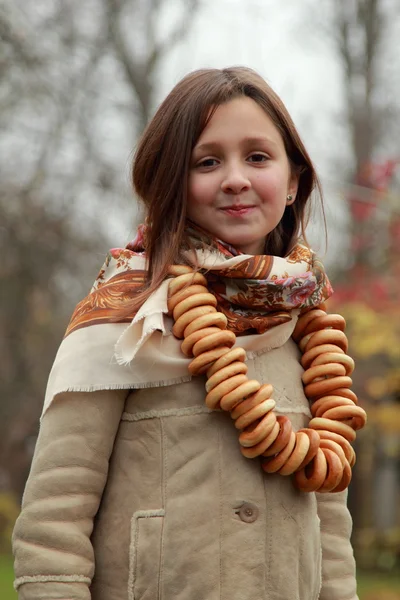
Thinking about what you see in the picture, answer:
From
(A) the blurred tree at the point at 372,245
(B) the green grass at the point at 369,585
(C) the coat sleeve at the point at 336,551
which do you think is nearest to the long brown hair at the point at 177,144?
(C) the coat sleeve at the point at 336,551

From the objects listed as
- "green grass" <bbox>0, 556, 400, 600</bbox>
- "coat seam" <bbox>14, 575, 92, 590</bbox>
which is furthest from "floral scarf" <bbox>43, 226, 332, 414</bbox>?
"green grass" <bbox>0, 556, 400, 600</bbox>

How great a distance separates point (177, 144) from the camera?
6.97ft

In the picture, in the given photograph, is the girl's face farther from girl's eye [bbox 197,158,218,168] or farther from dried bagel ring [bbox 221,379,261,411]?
dried bagel ring [bbox 221,379,261,411]

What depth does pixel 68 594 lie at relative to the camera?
1878 millimetres

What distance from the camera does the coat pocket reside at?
6.28 feet

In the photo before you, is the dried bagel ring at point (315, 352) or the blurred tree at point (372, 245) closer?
the dried bagel ring at point (315, 352)

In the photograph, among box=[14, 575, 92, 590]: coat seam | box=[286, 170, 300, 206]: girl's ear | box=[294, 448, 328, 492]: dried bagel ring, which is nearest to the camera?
box=[14, 575, 92, 590]: coat seam

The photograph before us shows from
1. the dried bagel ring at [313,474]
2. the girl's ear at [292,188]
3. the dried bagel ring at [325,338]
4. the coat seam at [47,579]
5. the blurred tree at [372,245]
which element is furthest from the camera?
the blurred tree at [372,245]

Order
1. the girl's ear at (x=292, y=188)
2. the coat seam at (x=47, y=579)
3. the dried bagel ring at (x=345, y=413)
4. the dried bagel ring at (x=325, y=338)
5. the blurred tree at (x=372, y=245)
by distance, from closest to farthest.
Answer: the coat seam at (x=47, y=579)
the dried bagel ring at (x=345, y=413)
the dried bagel ring at (x=325, y=338)
the girl's ear at (x=292, y=188)
the blurred tree at (x=372, y=245)

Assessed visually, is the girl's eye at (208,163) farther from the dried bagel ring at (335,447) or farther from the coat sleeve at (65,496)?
the dried bagel ring at (335,447)

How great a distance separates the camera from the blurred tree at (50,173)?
8.45 m

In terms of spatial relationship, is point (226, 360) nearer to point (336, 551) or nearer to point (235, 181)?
point (235, 181)

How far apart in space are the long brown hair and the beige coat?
29cm

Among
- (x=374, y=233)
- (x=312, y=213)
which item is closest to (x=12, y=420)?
(x=374, y=233)
